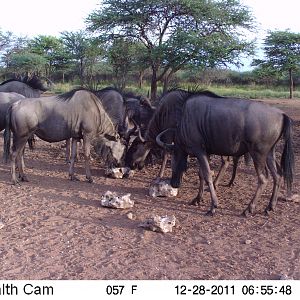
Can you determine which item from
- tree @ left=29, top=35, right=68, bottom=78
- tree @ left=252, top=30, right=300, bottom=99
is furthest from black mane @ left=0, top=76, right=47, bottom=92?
tree @ left=29, top=35, right=68, bottom=78

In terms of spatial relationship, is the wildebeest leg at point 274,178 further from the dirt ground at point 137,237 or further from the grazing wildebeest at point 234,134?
the dirt ground at point 137,237

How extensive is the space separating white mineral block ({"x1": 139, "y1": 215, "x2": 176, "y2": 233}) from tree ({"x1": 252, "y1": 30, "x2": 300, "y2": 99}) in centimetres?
3258

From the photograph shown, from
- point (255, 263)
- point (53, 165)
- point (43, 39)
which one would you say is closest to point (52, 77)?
point (43, 39)

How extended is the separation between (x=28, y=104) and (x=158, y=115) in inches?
97.7

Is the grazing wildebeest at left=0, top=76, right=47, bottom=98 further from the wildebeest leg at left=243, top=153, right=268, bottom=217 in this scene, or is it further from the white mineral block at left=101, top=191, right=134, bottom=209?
the wildebeest leg at left=243, top=153, right=268, bottom=217

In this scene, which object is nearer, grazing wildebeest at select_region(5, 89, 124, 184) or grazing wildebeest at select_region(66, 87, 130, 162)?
Answer: grazing wildebeest at select_region(5, 89, 124, 184)

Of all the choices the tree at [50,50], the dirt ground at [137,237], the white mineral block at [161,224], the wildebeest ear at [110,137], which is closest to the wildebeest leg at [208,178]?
the dirt ground at [137,237]

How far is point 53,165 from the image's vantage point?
966 cm

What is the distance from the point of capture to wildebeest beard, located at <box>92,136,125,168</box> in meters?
8.98

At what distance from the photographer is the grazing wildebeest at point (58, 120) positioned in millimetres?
7797

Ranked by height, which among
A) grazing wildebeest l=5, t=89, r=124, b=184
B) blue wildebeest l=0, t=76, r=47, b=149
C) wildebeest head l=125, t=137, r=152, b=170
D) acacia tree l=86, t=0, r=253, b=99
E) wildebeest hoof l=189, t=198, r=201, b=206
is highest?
acacia tree l=86, t=0, r=253, b=99

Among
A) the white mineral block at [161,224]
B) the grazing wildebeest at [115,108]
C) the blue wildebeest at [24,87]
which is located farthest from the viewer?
the blue wildebeest at [24,87]

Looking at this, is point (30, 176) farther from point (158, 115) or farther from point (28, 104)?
point (158, 115)

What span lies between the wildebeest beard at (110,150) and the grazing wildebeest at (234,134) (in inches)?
93.9
